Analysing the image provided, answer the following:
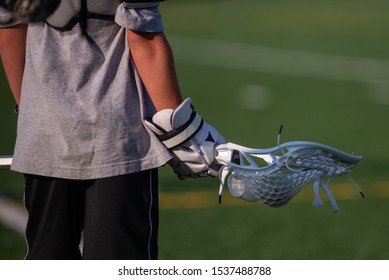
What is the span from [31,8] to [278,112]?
9.38 m

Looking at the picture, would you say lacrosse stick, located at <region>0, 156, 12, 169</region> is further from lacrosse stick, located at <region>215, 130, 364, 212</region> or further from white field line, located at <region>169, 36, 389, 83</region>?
white field line, located at <region>169, 36, 389, 83</region>

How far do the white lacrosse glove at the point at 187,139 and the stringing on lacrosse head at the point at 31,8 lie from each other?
0.47 meters

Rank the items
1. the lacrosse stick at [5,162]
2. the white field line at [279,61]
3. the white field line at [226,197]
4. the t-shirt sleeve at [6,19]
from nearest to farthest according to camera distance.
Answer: the t-shirt sleeve at [6,19]
the lacrosse stick at [5,162]
the white field line at [226,197]
the white field line at [279,61]

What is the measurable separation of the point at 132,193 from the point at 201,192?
5.19m

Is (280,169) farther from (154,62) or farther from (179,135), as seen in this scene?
(154,62)

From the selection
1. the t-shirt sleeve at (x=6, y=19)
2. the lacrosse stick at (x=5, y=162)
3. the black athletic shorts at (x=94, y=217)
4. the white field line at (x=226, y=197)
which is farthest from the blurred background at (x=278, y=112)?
the t-shirt sleeve at (x=6, y=19)

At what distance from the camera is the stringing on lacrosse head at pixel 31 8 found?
361 cm

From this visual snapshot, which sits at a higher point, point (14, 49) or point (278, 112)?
point (14, 49)

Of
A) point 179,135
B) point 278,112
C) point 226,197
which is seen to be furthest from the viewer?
point 278,112

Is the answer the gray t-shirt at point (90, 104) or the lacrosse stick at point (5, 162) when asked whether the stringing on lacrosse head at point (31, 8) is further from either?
the lacrosse stick at point (5, 162)

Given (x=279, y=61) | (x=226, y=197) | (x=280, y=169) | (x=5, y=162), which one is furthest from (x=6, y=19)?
(x=279, y=61)

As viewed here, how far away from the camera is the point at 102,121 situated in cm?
353

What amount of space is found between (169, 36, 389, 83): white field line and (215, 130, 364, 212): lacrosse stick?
38.2 ft

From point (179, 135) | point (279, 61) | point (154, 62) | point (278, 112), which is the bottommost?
point (279, 61)
